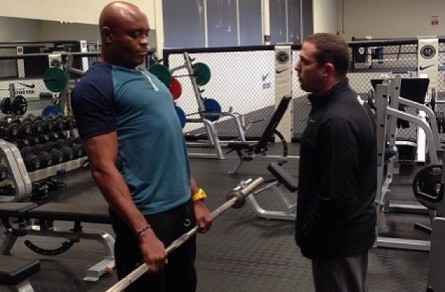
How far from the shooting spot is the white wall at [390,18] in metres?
17.7

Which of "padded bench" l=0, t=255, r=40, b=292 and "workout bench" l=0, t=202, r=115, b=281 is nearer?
"padded bench" l=0, t=255, r=40, b=292

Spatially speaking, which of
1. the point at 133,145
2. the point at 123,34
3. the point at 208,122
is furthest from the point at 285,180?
the point at 208,122

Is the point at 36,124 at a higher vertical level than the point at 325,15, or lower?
lower

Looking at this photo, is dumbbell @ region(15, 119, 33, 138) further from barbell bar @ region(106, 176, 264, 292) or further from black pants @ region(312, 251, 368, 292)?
black pants @ region(312, 251, 368, 292)

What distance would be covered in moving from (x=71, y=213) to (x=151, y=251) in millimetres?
1659

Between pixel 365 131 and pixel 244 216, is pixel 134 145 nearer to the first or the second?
pixel 365 131

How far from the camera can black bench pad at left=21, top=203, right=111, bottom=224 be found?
292 centimetres

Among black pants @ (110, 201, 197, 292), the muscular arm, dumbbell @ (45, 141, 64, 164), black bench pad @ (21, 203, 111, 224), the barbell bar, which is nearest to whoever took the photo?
the barbell bar

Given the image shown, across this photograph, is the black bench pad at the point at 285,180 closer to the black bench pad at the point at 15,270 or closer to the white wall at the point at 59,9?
the black bench pad at the point at 15,270

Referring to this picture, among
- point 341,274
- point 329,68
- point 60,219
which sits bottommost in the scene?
point 60,219

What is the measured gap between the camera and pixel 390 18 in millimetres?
18234

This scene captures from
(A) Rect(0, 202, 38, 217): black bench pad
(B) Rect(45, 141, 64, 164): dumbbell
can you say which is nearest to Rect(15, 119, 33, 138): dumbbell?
(B) Rect(45, 141, 64, 164): dumbbell

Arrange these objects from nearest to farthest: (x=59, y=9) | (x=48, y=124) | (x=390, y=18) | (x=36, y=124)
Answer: (x=36, y=124), (x=48, y=124), (x=59, y=9), (x=390, y=18)

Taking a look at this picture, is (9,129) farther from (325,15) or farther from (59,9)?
(325,15)
